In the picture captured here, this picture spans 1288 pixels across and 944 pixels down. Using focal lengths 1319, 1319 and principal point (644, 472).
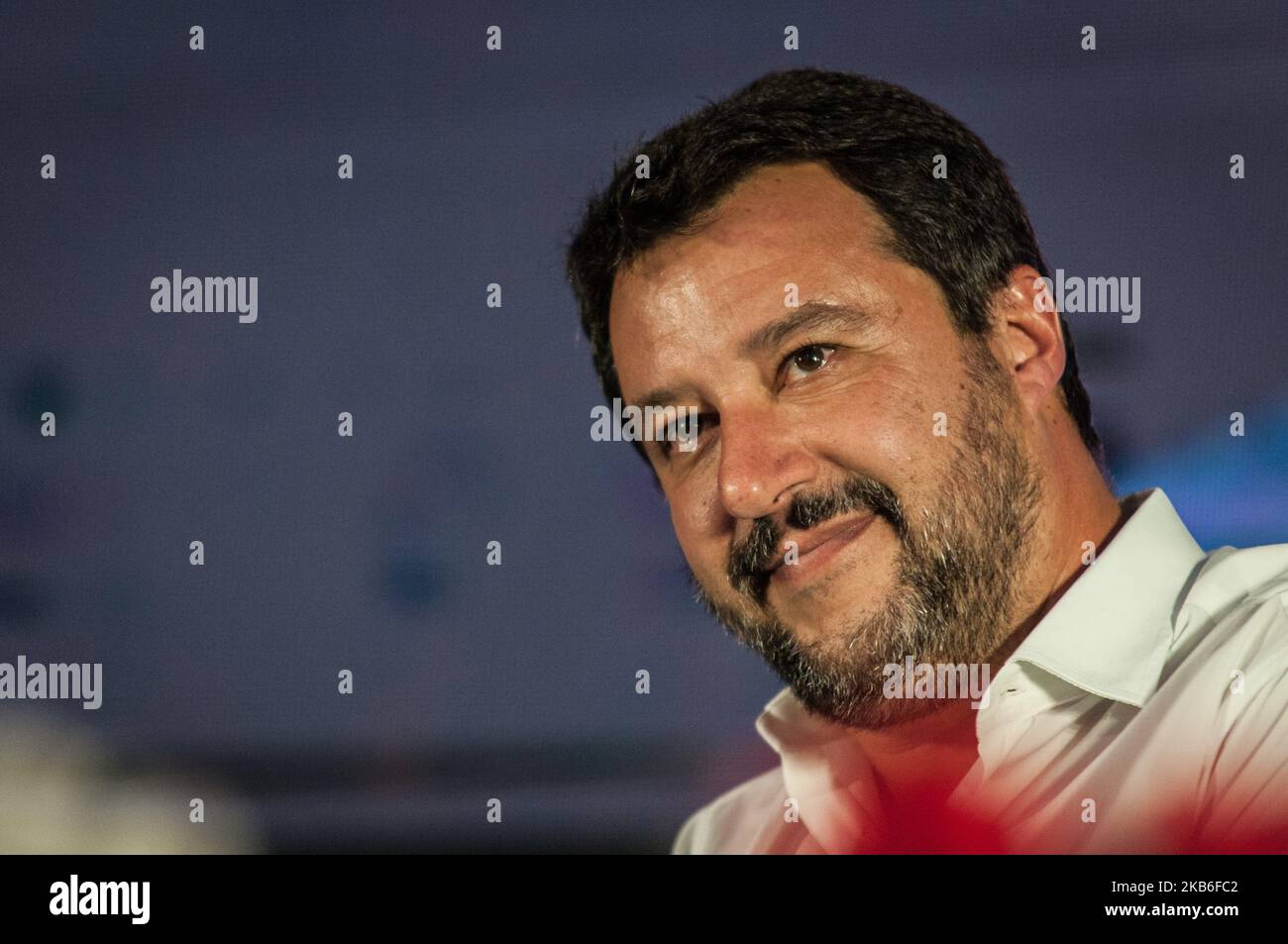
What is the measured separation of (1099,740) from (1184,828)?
0.16m

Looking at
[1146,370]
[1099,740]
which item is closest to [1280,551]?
[1099,740]

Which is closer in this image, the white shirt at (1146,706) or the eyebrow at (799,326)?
the white shirt at (1146,706)

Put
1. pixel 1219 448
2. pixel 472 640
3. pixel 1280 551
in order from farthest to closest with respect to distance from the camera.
Result: pixel 472 640 → pixel 1219 448 → pixel 1280 551

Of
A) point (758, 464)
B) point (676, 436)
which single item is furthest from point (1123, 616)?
point (676, 436)

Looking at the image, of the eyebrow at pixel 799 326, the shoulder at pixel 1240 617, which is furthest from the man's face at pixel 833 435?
the shoulder at pixel 1240 617

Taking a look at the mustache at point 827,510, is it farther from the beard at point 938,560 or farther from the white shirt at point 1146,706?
the white shirt at point 1146,706

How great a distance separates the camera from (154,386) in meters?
2.18

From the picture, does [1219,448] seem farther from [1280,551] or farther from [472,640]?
[472,640]

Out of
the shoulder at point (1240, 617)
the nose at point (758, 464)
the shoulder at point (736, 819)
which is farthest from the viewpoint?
the shoulder at point (736, 819)

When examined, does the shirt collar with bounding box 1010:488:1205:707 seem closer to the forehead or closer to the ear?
the ear

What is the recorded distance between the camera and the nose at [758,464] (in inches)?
65.6

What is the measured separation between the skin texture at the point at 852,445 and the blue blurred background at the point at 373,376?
13.3 inches

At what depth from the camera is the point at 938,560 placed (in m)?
1.71
